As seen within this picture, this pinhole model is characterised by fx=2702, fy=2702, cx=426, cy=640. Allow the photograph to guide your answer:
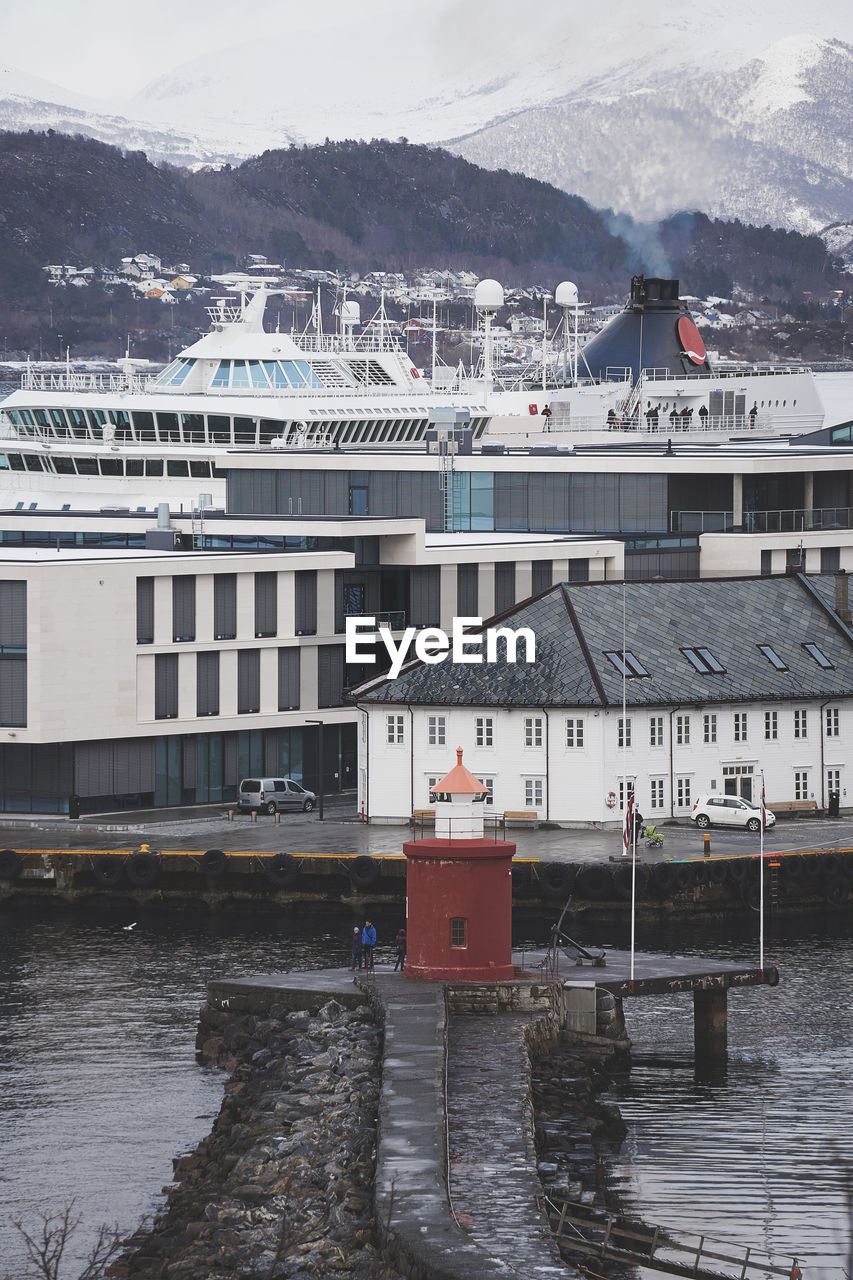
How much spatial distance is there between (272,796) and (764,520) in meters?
32.6

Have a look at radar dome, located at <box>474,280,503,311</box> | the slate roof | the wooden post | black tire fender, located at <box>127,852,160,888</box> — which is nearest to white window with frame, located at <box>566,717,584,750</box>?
the slate roof

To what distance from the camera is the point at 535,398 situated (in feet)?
502

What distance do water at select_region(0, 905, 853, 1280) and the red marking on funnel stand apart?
7939cm

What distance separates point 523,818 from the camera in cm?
7744

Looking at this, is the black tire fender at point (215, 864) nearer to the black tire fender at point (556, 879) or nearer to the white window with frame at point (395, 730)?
the white window with frame at point (395, 730)

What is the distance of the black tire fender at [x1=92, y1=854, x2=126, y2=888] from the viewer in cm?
7400

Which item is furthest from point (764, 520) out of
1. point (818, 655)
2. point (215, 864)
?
point (215, 864)

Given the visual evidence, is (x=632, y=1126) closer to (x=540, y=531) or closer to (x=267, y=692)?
(x=267, y=692)

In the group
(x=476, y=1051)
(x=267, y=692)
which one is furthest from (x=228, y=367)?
(x=476, y=1051)

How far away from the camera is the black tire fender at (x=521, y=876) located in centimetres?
7156

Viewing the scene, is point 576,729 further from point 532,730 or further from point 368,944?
point 368,944

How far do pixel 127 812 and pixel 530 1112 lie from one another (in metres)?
37.7

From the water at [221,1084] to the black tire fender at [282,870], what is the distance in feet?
7.58

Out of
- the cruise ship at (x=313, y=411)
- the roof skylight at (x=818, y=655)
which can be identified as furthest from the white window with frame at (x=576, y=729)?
the cruise ship at (x=313, y=411)
